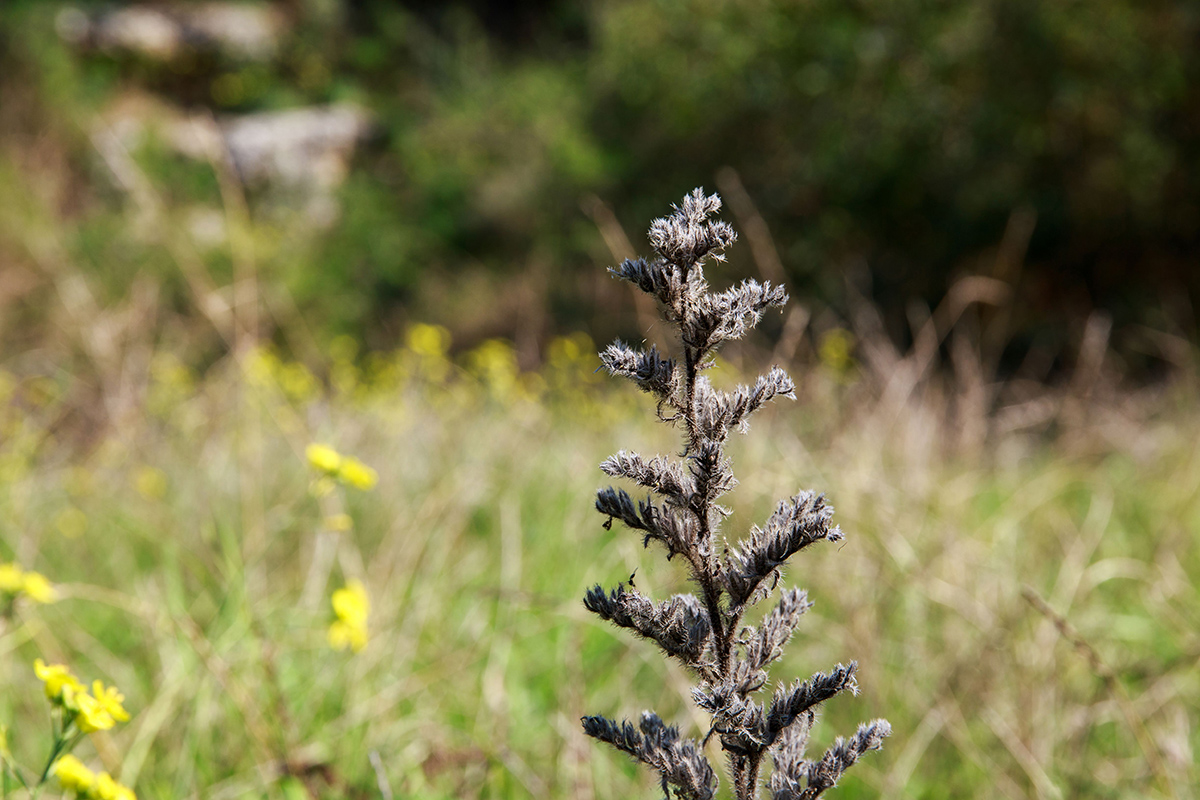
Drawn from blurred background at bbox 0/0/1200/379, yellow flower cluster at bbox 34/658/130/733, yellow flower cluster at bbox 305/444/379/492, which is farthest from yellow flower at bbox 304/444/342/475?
blurred background at bbox 0/0/1200/379

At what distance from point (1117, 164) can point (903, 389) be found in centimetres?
589

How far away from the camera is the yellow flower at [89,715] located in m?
0.83

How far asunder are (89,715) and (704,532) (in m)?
0.65

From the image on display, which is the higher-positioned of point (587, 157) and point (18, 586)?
point (587, 157)

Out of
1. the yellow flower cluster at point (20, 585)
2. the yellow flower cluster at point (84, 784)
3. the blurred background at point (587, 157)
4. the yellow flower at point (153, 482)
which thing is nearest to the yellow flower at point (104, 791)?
the yellow flower cluster at point (84, 784)

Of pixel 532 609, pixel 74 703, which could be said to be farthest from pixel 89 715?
pixel 532 609

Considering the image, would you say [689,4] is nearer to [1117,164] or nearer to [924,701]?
[1117,164]

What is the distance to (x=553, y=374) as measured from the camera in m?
6.24

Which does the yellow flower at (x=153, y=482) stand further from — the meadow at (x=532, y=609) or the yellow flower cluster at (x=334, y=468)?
the yellow flower cluster at (x=334, y=468)

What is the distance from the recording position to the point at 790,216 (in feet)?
33.5

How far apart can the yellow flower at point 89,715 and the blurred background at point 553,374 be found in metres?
0.34

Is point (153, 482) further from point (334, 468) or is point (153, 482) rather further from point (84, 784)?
point (84, 784)

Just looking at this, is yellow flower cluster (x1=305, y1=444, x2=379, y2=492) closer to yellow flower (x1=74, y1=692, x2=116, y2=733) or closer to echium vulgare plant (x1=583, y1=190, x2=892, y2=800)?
yellow flower (x1=74, y1=692, x2=116, y2=733)

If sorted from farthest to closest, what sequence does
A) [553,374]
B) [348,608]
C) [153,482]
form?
[553,374] < [153,482] < [348,608]
